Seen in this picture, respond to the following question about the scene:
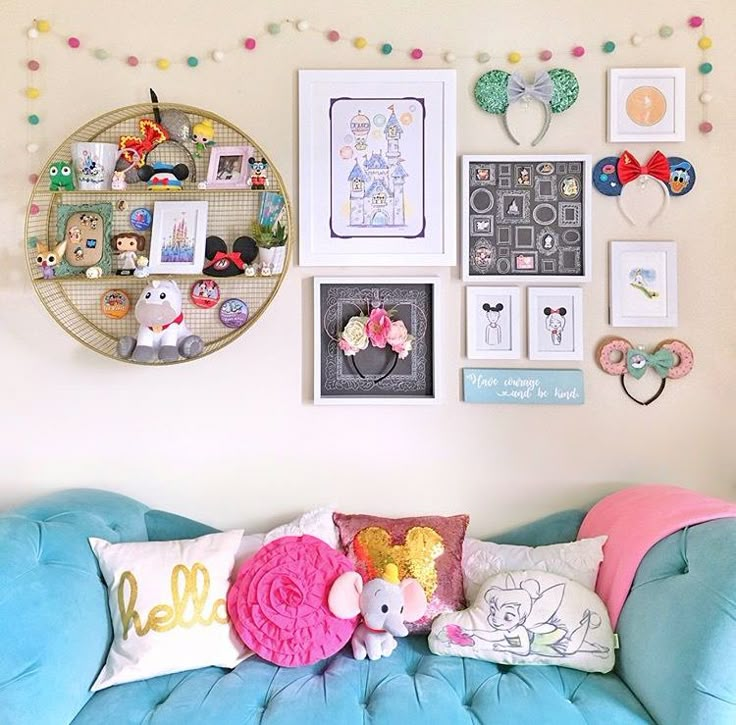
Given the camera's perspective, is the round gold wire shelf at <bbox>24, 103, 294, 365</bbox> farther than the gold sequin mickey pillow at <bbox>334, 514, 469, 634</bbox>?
Yes

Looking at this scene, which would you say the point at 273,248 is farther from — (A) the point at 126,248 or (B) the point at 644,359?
(B) the point at 644,359

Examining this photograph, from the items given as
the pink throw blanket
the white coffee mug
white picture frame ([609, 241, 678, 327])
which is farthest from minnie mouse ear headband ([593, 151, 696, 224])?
the white coffee mug

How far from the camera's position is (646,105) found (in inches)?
77.2

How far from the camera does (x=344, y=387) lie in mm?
1998

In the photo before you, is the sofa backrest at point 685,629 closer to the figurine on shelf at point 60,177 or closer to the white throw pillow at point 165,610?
the white throw pillow at point 165,610

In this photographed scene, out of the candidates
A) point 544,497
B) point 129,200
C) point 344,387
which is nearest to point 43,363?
point 129,200

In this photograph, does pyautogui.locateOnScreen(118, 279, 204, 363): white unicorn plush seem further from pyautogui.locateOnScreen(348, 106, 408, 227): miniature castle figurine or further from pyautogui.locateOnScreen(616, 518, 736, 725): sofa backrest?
pyautogui.locateOnScreen(616, 518, 736, 725): sofa backrest

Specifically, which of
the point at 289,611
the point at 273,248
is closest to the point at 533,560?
the point at 289,611

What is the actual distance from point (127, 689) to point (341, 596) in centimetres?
52

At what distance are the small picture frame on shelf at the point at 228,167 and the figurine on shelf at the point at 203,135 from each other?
0.02 m

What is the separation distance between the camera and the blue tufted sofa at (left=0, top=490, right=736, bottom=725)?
4.40 ft

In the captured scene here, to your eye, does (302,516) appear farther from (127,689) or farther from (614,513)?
(614,513)

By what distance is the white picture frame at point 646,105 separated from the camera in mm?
1955

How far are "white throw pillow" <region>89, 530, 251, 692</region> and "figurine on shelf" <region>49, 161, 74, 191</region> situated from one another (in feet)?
3.22
